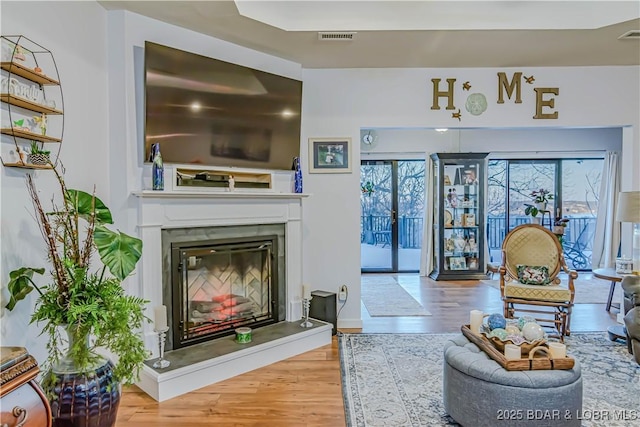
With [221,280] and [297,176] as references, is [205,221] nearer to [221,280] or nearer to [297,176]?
[221,280]

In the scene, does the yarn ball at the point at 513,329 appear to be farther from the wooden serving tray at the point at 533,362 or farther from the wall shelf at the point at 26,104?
the wall shelf at the point at 26,104

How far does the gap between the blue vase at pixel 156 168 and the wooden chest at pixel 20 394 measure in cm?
159

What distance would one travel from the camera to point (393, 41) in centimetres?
338

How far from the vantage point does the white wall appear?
2.08 metres

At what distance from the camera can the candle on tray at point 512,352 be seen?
211cm

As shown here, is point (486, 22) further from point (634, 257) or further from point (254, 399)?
point (254, 399)

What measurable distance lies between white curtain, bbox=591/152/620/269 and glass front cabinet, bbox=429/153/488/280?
7.04ft

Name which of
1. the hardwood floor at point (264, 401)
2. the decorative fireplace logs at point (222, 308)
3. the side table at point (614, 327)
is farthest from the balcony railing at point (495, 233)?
the decorative fireplace logs at point (222, 308)

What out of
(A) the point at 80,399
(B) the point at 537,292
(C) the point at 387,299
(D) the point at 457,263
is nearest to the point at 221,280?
(A) the point at 80,399

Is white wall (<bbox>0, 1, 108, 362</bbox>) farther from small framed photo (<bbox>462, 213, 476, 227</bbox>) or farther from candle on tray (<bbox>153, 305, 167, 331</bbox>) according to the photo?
small framed photo (<bbox>462, 213, 476, 227</bbox>)

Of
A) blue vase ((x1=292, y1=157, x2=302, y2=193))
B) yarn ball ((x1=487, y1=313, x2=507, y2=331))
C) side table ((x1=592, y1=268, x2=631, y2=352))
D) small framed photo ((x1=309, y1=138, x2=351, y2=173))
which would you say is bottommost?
side table ((x1=592, y1=268, x2=631, y2=352))

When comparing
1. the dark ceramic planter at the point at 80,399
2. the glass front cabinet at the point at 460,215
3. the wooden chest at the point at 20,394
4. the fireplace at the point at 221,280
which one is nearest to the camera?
the wooden chest at the point at 20,394

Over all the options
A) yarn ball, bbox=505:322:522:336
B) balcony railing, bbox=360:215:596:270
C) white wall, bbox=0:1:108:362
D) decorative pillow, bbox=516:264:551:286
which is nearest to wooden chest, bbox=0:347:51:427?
white wall, bbox=0:1:108:362

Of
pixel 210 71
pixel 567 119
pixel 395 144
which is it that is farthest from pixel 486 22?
pixel 395 144
